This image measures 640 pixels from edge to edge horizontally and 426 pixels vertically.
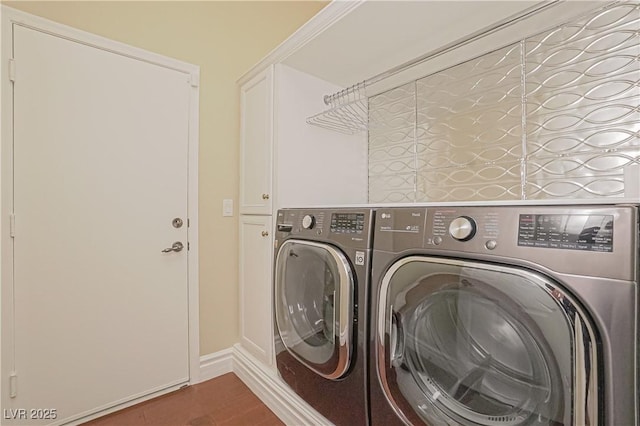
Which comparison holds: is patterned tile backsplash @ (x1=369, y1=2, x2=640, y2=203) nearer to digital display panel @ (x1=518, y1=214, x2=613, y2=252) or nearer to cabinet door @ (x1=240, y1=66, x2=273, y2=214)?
digital display panel @ (x1=518, y1=214, x2=613, y2=252)

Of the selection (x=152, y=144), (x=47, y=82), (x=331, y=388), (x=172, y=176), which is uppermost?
(x=47, y=82)

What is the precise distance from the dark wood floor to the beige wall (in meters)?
0.28

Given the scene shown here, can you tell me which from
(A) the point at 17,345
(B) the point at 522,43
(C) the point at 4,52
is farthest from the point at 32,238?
(B) the point at 522,43

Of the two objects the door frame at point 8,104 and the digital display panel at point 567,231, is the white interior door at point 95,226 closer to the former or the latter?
the door frame at point 8,104

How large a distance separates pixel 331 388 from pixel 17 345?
1.53 m

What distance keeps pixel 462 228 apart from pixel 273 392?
1436mm

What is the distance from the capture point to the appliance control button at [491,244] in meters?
0.78

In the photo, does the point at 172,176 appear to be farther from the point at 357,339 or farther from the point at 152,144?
the point at 357,339

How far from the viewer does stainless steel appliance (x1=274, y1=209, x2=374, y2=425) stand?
1.13 meters

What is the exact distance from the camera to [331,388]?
49.2 inches

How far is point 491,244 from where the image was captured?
78cm

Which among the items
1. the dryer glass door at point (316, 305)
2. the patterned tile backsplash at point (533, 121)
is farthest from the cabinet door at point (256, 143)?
the patterned tile backsplash at point (533, 121)

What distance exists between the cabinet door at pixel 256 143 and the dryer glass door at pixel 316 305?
43 centimetres

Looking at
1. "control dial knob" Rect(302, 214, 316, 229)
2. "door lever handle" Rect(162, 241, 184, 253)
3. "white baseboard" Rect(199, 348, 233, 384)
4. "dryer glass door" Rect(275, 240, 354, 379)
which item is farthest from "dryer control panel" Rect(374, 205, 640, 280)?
"white baseboard" Rect(199, 348, 233, 384)
